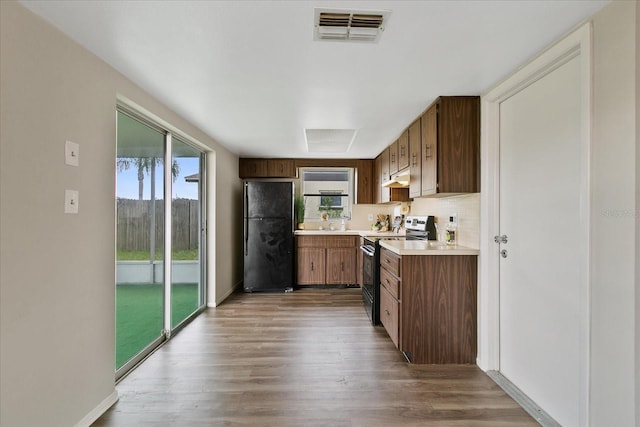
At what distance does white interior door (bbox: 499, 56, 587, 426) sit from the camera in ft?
Result: 5.54

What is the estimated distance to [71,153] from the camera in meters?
1.68

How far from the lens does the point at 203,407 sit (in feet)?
6.36

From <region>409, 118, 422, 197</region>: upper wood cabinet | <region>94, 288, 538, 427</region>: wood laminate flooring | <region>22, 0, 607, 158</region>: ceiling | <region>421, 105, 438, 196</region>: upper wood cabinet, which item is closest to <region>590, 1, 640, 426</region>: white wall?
<region>22, 0, 607, 158</region>: ceiling

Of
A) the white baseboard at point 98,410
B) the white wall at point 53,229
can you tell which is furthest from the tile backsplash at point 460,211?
the white baseboard at point 98,410

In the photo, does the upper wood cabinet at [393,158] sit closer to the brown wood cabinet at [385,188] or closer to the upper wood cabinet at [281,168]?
the brown wood cabinet at [385,188]

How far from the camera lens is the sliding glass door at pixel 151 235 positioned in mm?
2412

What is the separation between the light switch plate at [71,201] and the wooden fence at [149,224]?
0.61 metres

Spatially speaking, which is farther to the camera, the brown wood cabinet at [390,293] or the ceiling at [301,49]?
the brown wood cabinet at [390,293]

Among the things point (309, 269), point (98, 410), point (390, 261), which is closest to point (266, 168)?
point (309, 269)

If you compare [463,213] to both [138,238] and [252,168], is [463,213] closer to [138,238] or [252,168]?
[138,238]

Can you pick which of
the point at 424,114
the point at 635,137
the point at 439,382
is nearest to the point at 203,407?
the point at 439,382

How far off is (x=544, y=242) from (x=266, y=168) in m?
4.07

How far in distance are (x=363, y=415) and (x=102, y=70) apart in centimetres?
265

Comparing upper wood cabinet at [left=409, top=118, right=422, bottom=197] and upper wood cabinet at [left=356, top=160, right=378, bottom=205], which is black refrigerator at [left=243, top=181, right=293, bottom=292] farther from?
upper wood cabinet at [left=409, top=118, right=422, bottom=197]
